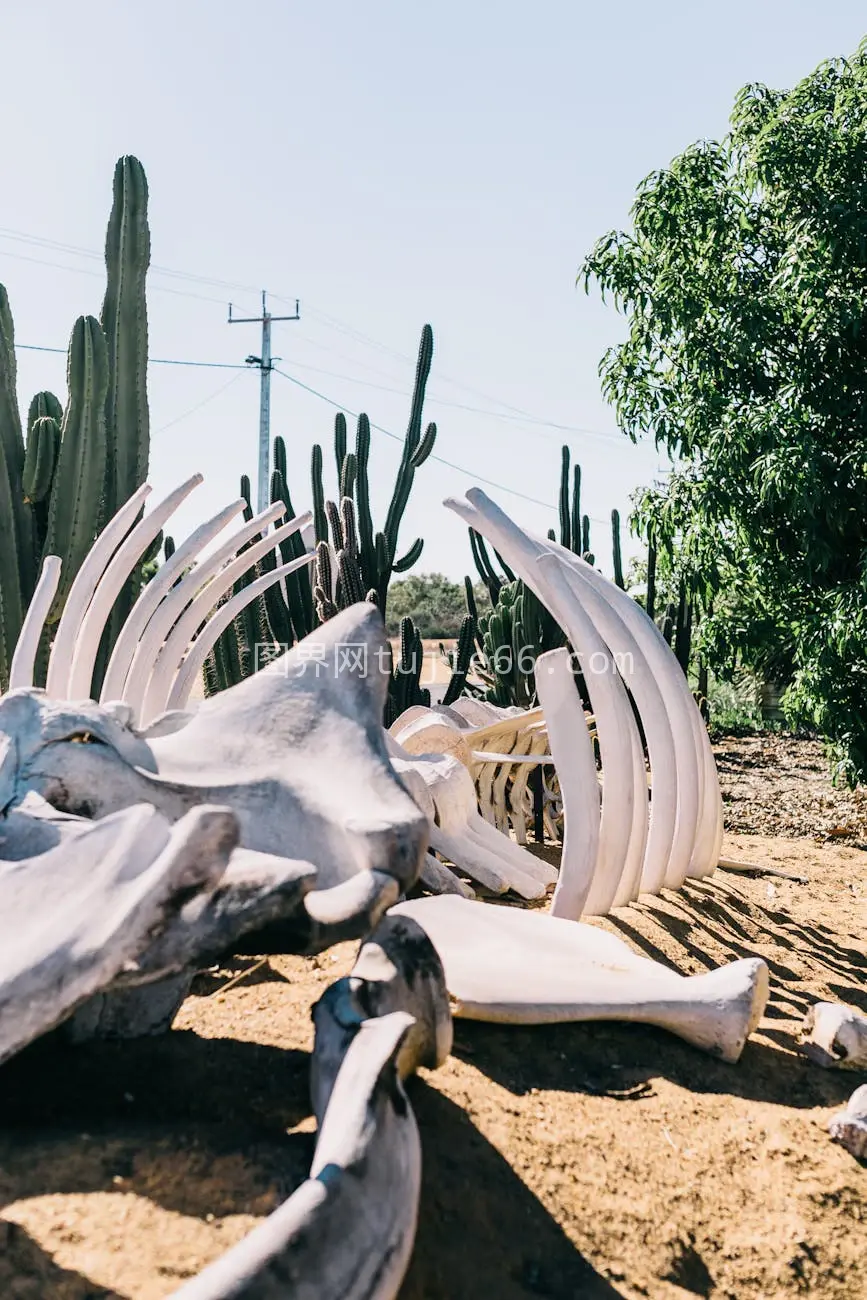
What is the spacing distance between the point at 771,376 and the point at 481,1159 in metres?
8.17

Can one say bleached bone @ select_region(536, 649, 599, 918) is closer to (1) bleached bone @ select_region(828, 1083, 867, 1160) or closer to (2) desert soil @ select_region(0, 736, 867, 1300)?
(2) desert soil @ select_region(0, 736, 867, 1300)

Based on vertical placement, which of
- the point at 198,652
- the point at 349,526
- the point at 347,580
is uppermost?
the point at 349,526

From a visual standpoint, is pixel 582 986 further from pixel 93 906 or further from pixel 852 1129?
pixel 93 906

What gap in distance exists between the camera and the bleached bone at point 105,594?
14.2ft

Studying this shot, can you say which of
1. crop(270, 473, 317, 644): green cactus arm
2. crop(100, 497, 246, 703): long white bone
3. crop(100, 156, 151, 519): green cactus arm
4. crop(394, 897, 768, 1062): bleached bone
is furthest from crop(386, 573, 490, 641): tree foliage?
crop(394, 897, 768, 1062): bleached bone

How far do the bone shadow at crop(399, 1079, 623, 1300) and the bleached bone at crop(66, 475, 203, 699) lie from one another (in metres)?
2.77

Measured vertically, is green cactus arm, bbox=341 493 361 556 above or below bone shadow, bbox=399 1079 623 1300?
above

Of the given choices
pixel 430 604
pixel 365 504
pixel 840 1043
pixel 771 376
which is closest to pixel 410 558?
pixel 365 504

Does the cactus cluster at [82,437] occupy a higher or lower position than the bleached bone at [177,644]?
higher

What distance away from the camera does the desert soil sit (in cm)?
162

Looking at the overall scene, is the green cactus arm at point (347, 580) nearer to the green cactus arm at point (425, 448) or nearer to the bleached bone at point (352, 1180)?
the green cactus arm at point (425, 448)

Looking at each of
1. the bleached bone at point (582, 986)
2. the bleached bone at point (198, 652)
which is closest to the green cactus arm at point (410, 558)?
the bleached bone at point (198, 652)

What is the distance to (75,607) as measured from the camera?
180 inches

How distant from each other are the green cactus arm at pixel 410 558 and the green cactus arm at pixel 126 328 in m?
3.16
